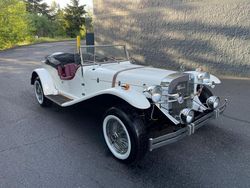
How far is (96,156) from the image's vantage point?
3.46 meters

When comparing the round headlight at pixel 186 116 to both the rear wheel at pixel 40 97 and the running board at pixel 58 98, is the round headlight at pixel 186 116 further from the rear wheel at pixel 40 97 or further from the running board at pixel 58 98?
the rear wheel at pixel 40 97

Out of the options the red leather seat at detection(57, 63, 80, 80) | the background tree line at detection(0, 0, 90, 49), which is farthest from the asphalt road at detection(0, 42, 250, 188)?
the background tree line at detection(0, 0, 90, 49)

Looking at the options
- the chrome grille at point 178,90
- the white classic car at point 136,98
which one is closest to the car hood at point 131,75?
the white classic car at point 136,98

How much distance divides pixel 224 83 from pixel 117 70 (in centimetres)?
470

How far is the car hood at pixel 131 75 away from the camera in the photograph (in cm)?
358

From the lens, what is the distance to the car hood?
3.58m

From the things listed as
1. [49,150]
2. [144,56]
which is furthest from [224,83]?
[49,150]

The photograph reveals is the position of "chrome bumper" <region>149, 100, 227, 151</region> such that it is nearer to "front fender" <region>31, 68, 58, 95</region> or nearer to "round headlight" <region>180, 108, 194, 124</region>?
"round headlight" <region>180, 108, 194, 124</region>

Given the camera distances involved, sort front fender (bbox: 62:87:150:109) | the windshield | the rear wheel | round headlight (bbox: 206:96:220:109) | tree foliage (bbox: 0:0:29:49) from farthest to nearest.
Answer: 1. tree foliage (bbox: 0:0:29:49)
2. the rear wheel
3. the windshield
4. round headlight (bbox: 206:96:220:109)
5. front fender (bbox: 62:87:150:109)

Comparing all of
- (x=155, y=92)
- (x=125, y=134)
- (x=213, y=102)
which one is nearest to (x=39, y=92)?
(x=125, y=134)

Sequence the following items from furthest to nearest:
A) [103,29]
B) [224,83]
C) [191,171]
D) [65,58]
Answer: [103,29], [224,83], [65,58], [191,171]

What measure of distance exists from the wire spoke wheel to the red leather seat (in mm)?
1623

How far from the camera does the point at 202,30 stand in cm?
881

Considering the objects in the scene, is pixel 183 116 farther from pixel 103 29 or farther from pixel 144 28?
pixel 103 29
